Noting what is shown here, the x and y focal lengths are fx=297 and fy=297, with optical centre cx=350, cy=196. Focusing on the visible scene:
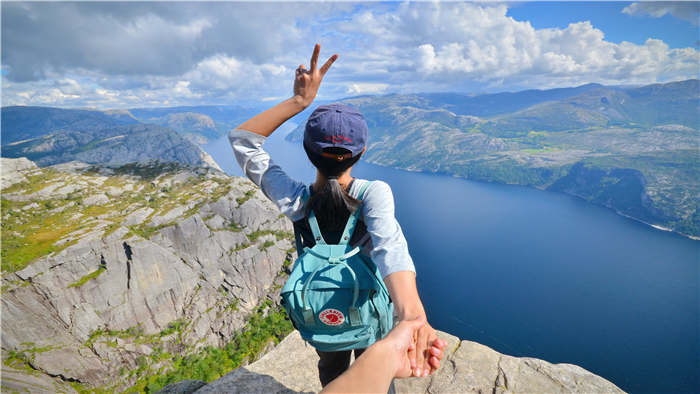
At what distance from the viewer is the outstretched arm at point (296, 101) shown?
112 inches

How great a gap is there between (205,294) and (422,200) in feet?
387

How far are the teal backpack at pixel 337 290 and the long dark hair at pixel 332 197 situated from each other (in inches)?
3.4

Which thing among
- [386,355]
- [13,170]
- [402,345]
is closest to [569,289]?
[402,345]

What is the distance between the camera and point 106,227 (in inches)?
2051

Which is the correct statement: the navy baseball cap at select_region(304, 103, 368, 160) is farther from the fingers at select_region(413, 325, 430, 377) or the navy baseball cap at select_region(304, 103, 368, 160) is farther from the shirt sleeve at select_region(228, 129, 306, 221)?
the fingers at select_region(413, 325, 430, 377)

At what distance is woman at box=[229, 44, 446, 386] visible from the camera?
215 cm

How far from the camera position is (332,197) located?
2.57 metres

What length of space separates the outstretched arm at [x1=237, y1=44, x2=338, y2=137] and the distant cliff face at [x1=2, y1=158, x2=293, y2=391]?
52251 millimetres

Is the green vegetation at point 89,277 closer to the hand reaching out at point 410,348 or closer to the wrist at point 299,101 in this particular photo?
the wrist at point 299,101

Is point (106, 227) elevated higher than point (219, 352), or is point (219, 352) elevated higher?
point (106, 227)

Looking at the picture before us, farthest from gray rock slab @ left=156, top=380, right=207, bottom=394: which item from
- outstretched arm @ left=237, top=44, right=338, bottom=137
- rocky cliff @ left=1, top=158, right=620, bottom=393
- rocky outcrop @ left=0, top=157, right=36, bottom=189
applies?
rocky outcrop @ left=0, top=157, right=36, bottom=189

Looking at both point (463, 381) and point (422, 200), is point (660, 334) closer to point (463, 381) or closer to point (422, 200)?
point (463, 381)

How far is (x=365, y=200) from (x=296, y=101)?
3.95ft

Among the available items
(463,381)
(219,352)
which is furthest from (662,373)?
(219,352)
